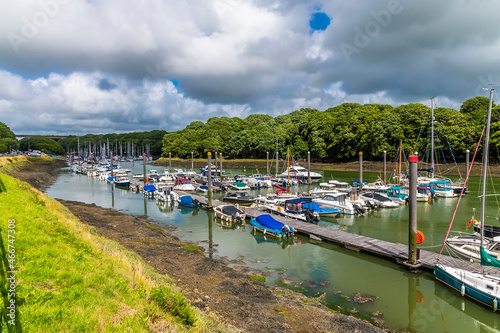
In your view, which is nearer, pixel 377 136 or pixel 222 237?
pixel 222 237

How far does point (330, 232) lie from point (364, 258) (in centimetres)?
515

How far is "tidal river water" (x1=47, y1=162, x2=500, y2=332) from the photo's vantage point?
15.0 m

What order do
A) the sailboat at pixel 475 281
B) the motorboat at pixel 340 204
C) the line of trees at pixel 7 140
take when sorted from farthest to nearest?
1. the line of trees at pixel 7 140
2. the motorboat at pixel 340 204
3. the sailboat at pixel 475 281

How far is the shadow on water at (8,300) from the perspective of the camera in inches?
264

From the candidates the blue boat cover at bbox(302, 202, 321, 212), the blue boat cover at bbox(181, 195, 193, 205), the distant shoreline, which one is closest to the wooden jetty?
the blue boat cover at bbox(302, 202, 321, 212)

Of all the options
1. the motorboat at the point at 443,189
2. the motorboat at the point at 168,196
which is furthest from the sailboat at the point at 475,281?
the motorboat at the point at 168,196

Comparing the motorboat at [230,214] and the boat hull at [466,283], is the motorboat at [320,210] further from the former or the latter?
the boat hull at [466,283]

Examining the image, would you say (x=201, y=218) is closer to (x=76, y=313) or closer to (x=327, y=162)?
(x=76, y=313)

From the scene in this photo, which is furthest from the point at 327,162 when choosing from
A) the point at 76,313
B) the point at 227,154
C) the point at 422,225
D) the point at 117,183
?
the point at 76,313

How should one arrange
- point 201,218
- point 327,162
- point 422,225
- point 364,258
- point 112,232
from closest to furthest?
1. point 364,258
2. point 112,232
3. point 422,225
4. point 201,218
5. point 327,162

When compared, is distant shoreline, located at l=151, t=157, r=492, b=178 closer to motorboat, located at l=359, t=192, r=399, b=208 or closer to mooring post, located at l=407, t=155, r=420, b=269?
motorboat, located at l=359, t=192, r=399, b=208

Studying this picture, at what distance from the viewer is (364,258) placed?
73.2 ft

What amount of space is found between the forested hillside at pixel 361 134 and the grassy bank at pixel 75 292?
72719mm

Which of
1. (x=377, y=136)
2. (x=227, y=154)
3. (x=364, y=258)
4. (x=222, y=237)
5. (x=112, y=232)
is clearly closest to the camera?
(x=364, y=258)
